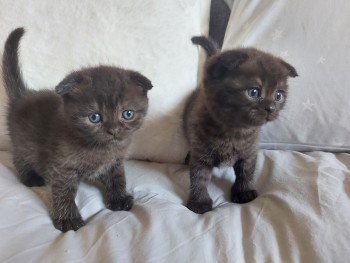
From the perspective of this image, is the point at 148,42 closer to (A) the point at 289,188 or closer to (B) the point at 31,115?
(B) the point at 31,115

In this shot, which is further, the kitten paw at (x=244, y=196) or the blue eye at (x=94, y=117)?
the kitten paw at (x=244, y=196)

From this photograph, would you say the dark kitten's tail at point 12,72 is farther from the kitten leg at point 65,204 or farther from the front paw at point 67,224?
the front paw at point 67,224

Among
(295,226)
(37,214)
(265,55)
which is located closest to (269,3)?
(265,55)

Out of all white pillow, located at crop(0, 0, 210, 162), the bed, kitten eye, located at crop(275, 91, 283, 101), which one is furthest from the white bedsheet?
white pillow, located at crop(0, 0, 210, 162)

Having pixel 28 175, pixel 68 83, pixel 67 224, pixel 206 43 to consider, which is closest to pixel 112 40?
pixel 206 43

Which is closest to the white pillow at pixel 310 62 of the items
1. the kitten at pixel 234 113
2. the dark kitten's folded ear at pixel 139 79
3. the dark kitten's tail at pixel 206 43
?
the dark kitten's tail at pixel 206 43

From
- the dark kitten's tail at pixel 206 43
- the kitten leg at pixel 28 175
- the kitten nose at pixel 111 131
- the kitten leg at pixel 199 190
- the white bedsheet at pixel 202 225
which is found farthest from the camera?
the dark kitten's tail at pixel 206 43

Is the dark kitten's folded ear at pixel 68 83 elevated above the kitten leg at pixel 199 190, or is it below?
above
